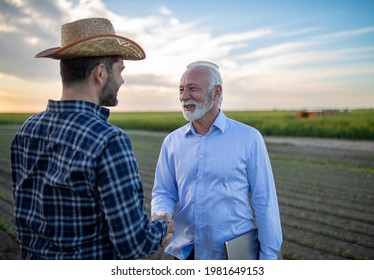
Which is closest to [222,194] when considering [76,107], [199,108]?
[199,108]

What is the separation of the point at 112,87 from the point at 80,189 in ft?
1.22

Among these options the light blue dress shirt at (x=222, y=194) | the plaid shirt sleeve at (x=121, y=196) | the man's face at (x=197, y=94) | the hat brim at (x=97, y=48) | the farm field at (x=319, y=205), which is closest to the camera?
the plaid shirt sleeve at (x=121, y=196)

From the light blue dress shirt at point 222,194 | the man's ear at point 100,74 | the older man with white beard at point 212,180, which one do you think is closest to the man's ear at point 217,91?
the older man with white beard at point 212,180

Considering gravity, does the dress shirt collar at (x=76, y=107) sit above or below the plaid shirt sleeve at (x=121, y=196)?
above

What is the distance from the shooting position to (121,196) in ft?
4.06

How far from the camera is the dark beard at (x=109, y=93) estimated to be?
1371 mm

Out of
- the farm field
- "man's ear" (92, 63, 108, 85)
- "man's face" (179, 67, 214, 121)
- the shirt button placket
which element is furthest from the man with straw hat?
the farm field

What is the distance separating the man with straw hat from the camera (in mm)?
1233

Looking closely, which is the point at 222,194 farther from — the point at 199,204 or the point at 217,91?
the point at 217,91

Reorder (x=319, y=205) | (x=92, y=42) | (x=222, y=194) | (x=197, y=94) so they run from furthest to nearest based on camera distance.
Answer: (x=319, y=205) → (x=197, y=94) → (x=222, y=194) → (x=92, y=42)

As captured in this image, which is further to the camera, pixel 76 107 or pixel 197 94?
pixel 197 94

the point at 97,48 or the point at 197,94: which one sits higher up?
the point at 97,48

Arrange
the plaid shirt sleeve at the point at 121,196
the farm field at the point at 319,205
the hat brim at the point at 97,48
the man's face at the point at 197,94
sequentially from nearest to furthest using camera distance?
the plaid shirt sleeve at the point at 121,196 → the hat brim at the point at 97,48 → the man's face at the point at 197,94 → the farm field at the point at 319,205

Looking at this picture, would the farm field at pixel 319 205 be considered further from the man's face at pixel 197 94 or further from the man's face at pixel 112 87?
the man's face at pixel 112 87
